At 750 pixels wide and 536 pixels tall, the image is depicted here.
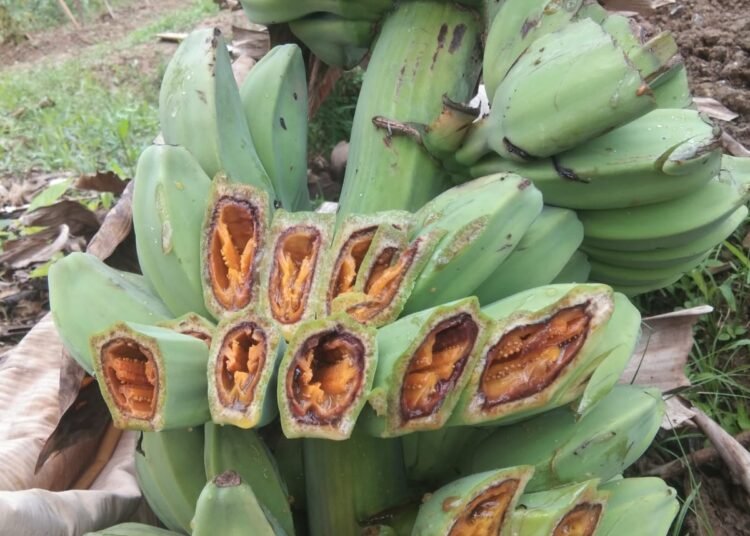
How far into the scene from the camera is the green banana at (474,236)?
29.1 inches

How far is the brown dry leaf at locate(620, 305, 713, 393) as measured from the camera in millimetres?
1359

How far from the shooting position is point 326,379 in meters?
0.62

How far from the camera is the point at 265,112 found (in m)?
0.98

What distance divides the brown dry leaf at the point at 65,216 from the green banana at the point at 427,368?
1.21 meters

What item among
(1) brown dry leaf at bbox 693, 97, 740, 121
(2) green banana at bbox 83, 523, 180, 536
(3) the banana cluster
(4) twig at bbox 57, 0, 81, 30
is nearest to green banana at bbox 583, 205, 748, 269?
(3) the banana cluster

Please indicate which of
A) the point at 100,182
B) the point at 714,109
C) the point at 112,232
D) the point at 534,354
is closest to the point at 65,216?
the point at 100,182

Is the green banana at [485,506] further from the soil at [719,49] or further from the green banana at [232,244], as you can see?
the soil at [719,49]

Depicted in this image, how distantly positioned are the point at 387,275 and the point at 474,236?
98 millimetres

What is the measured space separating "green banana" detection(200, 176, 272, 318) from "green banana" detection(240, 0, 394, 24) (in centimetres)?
41

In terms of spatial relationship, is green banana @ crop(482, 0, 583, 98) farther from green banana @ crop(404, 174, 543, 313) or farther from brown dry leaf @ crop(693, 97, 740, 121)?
brown dry leaf @ crop(693, 97, 740, 121)

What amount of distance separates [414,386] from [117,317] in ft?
1.09

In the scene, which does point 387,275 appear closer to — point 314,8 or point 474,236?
point 474,236

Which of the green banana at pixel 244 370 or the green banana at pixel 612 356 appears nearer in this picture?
the green banana at pixel 244 370

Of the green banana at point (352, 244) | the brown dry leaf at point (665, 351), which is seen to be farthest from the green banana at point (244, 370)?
the brown dry leaf at point (665, 351)
